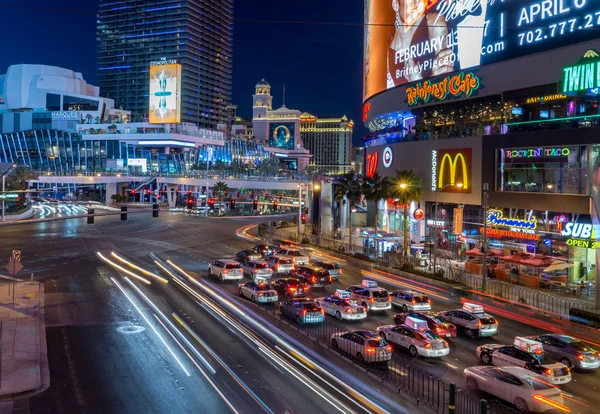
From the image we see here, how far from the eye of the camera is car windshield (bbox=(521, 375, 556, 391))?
53.9ft

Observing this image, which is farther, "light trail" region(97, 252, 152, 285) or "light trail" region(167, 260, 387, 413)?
"light trail" region(97, 252, 152, 285)

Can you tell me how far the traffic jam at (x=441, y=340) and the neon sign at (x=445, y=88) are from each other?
22541 mm

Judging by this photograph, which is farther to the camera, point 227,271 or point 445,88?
point 445,88

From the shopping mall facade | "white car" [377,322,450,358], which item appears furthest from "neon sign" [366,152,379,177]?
"white car" [377,322,450,358]

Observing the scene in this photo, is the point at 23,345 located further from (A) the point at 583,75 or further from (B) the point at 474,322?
(A) the point at 583,75

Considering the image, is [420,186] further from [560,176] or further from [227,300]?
[227,300]

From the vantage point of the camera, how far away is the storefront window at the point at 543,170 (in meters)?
37.3

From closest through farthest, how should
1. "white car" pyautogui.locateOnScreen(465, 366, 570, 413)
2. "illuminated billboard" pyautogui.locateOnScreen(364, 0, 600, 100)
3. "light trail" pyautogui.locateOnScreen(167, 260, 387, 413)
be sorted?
1. "white car" pyautogui.locateOnScreen(465, 366, 570, 413)
2. "light trail" pyautogui.locateOnScreen(167, 260, 387, 413)
3. "illuminated billboard" pyautogui.locateOnScreen(364, 0, 600, 100)

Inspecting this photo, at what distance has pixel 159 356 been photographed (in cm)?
2066

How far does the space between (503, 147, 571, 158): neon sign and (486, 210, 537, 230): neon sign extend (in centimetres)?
498

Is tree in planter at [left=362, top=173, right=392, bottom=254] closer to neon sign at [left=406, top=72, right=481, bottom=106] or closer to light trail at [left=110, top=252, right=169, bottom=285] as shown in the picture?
neon sign at [left=406, top=72, right=481, bottom=106]

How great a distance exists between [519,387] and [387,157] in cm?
4735

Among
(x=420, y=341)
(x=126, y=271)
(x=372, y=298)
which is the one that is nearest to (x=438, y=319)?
(x=420, y=341)

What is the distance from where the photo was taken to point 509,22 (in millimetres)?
46469
